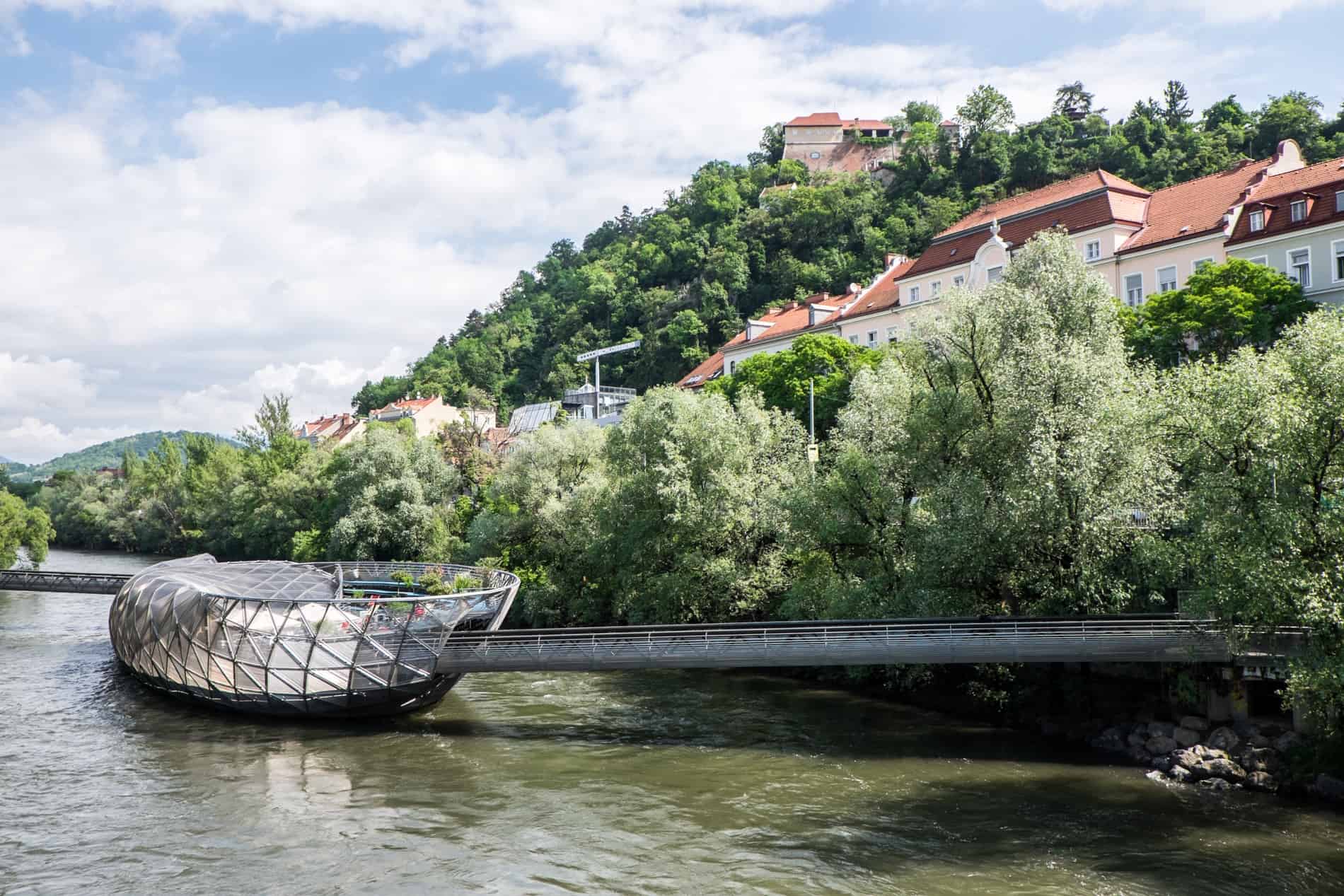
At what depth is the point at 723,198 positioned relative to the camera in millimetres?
121188

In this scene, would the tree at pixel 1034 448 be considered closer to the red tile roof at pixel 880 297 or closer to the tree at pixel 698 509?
the tree at pixel 698 509

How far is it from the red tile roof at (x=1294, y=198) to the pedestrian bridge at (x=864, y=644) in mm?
28683

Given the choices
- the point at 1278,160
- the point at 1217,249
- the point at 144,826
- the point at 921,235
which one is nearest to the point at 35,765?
the point at 144,826

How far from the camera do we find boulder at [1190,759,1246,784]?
19.6 m

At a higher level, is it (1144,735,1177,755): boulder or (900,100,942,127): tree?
(900,100,942,127): tree

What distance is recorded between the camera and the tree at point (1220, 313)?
1464 inches

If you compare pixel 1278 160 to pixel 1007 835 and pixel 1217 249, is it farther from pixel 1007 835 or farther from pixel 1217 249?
pixel 1007 835

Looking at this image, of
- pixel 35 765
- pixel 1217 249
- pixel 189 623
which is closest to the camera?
pixel 35 765

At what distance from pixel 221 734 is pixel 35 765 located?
4080 millimetres

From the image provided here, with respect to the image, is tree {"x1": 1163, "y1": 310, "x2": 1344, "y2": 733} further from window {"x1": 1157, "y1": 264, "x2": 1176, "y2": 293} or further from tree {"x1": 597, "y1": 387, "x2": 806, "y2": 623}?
window {"x1": 1157, "y1": 264, "x2": 1176, "y2": 293}

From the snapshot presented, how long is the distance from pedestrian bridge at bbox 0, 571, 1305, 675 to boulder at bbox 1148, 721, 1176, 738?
2.02 m

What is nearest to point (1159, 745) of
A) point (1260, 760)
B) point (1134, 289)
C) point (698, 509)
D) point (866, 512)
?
point (1260, 760)

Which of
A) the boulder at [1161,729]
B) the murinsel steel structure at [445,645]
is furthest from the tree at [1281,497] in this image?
the murinsel steel structure at [445,645]

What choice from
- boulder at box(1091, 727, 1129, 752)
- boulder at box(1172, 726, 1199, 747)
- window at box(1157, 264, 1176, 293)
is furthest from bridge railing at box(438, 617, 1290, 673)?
window at box(1157, 264, 1176, 293)
